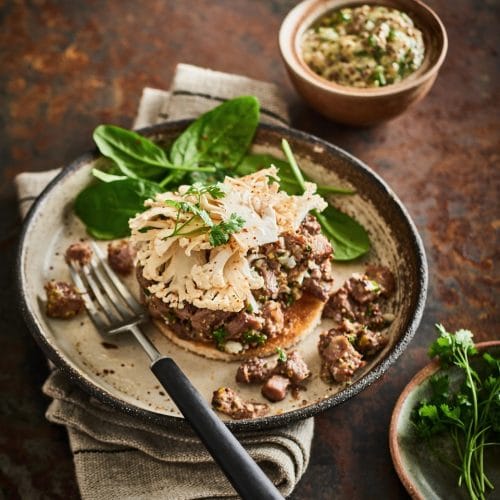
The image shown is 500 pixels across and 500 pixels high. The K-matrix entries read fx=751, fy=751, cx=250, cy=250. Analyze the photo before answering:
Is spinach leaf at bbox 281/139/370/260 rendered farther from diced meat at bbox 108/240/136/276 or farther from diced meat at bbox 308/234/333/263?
diced meat at bbox 108/240/136/276

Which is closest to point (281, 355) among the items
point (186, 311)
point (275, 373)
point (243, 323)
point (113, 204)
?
point (275, 373)

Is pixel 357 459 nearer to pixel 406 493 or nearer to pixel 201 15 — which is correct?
pixel 406 493

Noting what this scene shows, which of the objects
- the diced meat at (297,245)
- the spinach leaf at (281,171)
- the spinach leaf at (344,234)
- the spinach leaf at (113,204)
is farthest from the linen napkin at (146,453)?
the spinach leaf at (281,171)

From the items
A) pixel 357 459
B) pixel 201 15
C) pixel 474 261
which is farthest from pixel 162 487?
pixel 201 15

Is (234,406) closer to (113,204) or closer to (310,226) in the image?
(310,226)

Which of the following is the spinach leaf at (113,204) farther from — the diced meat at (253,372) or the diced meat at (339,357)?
the diced meat at (339,357)

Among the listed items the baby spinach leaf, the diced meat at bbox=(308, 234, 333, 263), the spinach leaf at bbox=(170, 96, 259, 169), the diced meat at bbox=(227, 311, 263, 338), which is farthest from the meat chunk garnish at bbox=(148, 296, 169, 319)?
the spinach leaf at bbox=(170, 96, 259, 169)
